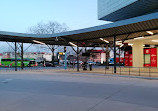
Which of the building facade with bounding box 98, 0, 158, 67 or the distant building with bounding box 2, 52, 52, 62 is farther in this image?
the distant building with bounding box 2, 52, 52, 62

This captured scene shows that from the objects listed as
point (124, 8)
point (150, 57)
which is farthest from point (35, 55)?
point (150, 57)

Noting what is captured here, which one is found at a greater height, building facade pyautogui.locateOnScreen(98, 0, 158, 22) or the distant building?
building facade pyautogui.locateOnScreen(98, 0, 158, 22)

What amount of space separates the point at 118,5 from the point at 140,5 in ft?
22.4

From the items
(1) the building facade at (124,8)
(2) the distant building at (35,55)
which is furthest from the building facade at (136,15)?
(2) the distant building at (35,55)

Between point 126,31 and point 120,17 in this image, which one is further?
point 120,17

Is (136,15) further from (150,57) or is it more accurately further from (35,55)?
(35,55)

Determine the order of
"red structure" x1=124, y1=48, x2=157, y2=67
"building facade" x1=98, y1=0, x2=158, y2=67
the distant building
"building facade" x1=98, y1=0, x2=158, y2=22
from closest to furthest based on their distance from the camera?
1. "building facade" x1=98, y1=0, x2=158, y2=67
2. "building facade" x1=98, y1=0, x2=158, y2=22
3. "red structure" x1=124, y1=48, x2=157, y2=67
4. the distant building

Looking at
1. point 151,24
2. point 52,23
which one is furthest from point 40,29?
point 151,24

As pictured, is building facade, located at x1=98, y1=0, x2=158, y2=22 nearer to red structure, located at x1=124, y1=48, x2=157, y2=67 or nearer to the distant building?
red structure, located at x1=124, y1=48, x2=157, y2=67

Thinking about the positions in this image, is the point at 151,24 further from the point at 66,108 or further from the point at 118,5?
the point at 118,5

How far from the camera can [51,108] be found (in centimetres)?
629

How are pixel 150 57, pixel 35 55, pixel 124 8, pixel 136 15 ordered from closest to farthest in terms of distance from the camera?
1. pixel 150 57
2. pixel 124 8
3. pixel 136 15
4. pixel 35 55

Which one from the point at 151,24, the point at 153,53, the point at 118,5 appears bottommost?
the point at 153,53

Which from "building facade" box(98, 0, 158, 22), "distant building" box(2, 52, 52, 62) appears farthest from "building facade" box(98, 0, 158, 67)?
"distant building" box(2, 52, 52, 62)
